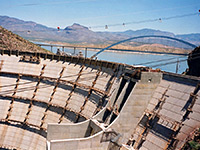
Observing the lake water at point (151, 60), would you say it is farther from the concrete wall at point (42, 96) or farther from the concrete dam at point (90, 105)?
the concrete wall at point (42, 96)

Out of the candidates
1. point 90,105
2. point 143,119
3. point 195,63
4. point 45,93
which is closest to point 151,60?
point 195,63

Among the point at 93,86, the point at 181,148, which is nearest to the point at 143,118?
the point at 181,148

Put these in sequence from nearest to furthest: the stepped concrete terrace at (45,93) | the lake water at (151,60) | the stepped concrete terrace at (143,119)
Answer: the stepped concrete terrace at (143,119) → the lake water at (151,60) → the stepped concrete terrace at (45,93)

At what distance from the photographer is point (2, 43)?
215 ft

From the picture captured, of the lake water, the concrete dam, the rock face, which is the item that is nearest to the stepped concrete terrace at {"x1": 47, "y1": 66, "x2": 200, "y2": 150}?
the concrete dam

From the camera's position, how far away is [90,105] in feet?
88.2

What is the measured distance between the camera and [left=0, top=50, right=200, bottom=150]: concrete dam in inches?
747

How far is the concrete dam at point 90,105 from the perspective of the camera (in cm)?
1897

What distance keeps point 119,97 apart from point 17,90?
19.1 m

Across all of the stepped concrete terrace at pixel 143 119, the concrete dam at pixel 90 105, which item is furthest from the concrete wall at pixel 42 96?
the stepped concrete terrace at pixel 143 119

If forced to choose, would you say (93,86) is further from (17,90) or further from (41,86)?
(17,90)

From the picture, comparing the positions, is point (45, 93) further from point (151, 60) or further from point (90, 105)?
point (151, 60)

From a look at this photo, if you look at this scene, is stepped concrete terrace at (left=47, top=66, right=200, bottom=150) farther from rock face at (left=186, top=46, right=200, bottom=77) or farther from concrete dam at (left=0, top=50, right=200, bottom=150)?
rock face at (left=186, top=46, right=200, bottom=77)

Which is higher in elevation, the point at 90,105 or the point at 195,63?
the point at 195,63
